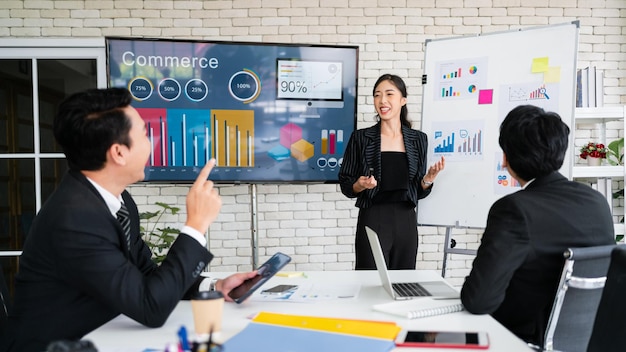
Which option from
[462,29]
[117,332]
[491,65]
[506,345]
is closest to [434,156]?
[491,65]

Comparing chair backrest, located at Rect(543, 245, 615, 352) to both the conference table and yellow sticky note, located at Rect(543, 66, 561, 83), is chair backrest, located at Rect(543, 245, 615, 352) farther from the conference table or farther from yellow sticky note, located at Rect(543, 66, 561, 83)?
yellow sticky note, located at Rect(543, 66, 561, 83)

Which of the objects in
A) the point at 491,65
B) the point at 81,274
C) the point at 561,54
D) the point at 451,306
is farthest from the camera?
the point at 491,65

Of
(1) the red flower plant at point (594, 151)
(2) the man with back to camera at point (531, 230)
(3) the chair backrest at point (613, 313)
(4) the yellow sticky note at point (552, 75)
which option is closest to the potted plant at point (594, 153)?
(1) the red flower plant at point (594, 151)

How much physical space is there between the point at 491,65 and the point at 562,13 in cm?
138

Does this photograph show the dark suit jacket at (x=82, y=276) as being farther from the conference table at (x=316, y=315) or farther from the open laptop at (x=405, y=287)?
the open laptop at (x=405, y=287)

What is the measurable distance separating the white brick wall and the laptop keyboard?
2196mm

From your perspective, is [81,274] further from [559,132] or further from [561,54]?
[561,54]

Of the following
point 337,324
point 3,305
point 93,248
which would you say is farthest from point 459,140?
point 3,305

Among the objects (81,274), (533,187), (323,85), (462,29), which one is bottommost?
(81,274)

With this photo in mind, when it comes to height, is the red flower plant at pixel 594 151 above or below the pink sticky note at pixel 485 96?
below

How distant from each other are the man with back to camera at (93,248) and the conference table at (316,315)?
0.06 metres

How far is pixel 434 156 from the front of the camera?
325 centimetres

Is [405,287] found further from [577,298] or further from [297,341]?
[297,341]

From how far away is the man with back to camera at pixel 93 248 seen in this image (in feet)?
4.20
